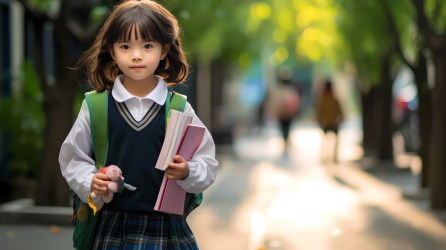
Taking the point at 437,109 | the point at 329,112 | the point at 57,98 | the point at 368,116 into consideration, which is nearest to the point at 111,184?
the point at 57,98

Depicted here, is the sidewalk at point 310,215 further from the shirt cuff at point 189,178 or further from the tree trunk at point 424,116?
the shirt cuff at point 189,178

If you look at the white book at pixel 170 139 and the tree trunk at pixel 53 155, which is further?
the tree trunk at pixel 53 155

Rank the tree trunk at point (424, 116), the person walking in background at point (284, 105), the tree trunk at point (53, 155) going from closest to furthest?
the tree trunk at point (53, 155) → the tree trunk at point (424, 116) → the person walking in background at point (284, 105)

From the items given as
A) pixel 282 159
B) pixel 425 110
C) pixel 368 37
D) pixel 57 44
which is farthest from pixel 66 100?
pixel 282 159

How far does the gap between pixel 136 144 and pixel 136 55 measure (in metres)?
0.41

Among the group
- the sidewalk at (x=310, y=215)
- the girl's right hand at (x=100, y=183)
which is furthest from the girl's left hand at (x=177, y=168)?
the sidewalk at (x=310, y=215)

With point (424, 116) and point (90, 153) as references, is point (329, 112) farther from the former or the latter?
point (90, 153)

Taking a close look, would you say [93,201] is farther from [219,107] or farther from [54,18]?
[219,107]

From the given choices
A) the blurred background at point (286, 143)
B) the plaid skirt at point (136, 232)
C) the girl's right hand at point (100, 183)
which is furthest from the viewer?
the blurred background at point (286, 143)

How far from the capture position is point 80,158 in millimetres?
2566

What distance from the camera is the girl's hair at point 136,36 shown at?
8.36ft

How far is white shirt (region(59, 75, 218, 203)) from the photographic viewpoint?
2508mm

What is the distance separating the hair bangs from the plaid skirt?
0.83 m

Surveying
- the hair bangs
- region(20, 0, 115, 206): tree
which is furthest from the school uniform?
region(20, 0, 115, 206): tree
